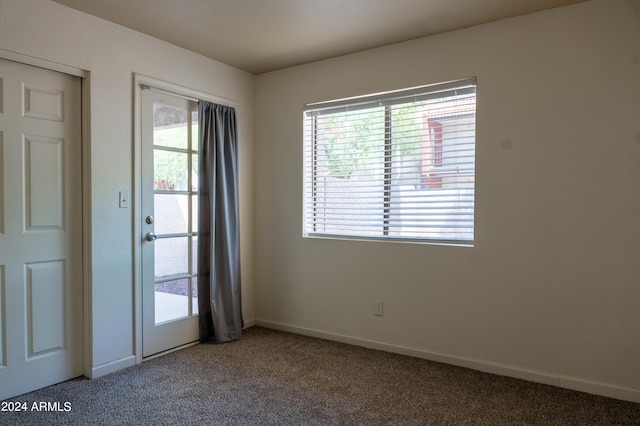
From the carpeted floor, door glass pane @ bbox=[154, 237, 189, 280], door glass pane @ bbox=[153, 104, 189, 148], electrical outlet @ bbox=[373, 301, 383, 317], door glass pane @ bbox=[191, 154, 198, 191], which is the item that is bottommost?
the carpeted floor

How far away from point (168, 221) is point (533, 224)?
2.70 m

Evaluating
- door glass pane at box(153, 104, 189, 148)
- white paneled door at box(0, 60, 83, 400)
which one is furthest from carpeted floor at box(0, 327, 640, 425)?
door glass pane at box(153, 104, 189, 148)

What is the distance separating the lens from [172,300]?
3.52m

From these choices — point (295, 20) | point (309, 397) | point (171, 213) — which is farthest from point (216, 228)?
point (295, 20)

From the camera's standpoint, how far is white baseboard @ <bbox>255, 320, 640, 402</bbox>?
2652 mm

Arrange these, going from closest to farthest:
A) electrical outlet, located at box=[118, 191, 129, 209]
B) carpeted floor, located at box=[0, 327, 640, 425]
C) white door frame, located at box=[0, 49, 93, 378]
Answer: carpeted floor, located at box=[0, 327, 640, 425]
white door frame, located at box=[0, 49, 93, 378]
electrical outlet, located at box=[118, 191, 129, 209]

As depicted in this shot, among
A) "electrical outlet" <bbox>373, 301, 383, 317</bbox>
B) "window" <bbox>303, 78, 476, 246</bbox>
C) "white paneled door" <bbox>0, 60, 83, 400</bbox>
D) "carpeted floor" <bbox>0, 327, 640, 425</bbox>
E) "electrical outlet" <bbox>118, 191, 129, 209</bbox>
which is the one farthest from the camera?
"electrical outlet" <bbox>373, 301, 383, 317</bbox>

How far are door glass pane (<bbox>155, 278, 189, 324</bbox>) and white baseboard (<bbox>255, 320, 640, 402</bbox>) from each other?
3.52 ft

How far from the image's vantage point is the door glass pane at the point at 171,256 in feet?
11.2

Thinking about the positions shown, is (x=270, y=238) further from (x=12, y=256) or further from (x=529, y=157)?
(x=529, y=157)

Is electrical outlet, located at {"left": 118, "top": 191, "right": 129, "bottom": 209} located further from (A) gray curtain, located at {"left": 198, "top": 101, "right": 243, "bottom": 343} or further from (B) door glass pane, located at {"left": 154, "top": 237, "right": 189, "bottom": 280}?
(A) gray curtain, located at {"left": 198, "top": 101, "right": 243, "bottom": 343}

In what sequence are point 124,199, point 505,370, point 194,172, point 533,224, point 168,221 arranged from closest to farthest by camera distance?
point 533,224, point 505,370, point 124,199, point 168,221, point 194,172

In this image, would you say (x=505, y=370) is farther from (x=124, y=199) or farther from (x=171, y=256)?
(x=124, y=199)

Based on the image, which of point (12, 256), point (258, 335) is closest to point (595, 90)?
point (258, 335)
